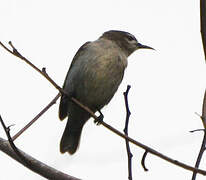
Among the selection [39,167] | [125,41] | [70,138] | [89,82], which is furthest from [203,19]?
[125,41]

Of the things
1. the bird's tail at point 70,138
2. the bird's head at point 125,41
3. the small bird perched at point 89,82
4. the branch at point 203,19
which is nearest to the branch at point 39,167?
the branch at point 203,19

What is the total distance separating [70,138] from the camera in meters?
5.86

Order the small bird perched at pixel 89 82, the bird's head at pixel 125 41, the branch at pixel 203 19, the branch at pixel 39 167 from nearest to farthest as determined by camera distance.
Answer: the branch at pixel 203 19 → the branch at pixel 39 167 → the small bird perched at pixel 89 82 → the bird's head at pixel 125 41

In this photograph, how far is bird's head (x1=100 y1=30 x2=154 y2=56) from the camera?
21.6 ft

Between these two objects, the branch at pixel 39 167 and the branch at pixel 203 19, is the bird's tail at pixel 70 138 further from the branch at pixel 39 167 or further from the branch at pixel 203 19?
the branch at pixel 203 19

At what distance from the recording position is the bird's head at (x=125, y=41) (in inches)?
260

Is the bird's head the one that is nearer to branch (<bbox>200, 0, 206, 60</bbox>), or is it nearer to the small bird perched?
the small bird perched

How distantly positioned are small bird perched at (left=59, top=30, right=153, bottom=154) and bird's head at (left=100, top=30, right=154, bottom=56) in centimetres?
41

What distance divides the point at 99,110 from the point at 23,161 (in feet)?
9.94

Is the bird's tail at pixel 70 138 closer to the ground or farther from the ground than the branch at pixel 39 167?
closer to the ground

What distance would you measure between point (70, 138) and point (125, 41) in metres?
1.90

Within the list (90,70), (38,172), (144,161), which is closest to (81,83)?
(90,70)

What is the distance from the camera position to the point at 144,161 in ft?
8.27

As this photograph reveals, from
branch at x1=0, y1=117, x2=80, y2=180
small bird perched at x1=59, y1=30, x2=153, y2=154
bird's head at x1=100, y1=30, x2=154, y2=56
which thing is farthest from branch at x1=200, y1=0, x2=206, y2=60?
bird's head at x1=100, y1=30, x2=154, y2=56
